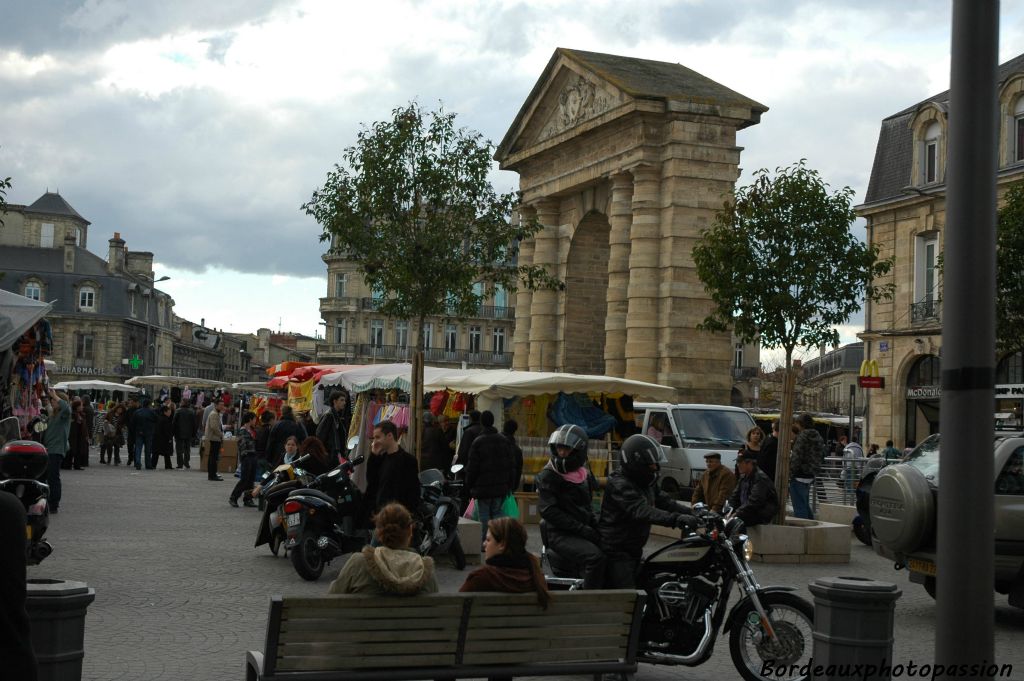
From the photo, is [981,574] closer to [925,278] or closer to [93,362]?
[925,278]

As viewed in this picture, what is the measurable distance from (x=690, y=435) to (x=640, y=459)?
17.7 m

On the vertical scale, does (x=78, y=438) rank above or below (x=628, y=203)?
below

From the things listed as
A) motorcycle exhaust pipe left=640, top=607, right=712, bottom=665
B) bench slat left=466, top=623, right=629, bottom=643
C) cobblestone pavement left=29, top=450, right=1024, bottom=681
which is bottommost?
cobblestone pavement left=29, top=450, right=1024, bottom=681

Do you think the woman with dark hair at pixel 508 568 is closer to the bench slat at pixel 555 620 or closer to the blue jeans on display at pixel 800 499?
the bench slat at pixel 555 620

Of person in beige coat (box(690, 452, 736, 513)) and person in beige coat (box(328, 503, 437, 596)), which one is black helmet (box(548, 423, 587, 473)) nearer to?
person in beige coat (box(328, 503, 437, 596))

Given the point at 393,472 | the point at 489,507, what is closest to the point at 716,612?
the point at 393,472

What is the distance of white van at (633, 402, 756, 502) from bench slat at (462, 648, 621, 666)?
1792 cm

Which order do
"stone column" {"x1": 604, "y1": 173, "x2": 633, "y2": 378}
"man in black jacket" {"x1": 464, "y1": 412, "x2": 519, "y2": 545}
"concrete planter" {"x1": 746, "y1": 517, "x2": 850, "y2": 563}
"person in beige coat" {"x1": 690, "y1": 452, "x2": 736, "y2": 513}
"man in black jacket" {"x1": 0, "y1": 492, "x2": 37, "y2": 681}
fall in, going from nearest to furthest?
"man in black jacket" {"x1": 0, "y1": 492, "x2": 37, "y2": 681}, "person in beige coat" {"x1": 690, "y1": 452, "x2": 736, "y2": 513}, "man in black jacket" {"x1": 464, "y1": 412, "x2": 519, "y2": 545}, "concrete planter" {"x1": 746, "y1": 517, "x2": 850, "y2": 563}, "stone column" {"x1": 604, "y1": 173, "x2": 633, "y2": 378}

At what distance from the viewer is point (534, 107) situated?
4209cm

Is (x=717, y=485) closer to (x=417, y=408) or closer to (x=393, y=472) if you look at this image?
(x=393, y=472)

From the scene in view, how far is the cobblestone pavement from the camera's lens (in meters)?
9.16

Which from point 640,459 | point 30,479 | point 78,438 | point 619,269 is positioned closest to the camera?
point 640,459

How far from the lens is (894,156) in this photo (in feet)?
137

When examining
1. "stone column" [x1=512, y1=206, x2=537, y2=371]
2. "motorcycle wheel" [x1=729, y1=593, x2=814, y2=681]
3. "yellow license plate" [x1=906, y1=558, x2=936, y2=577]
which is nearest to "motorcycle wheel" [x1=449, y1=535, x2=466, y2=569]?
"yellow license plate" [x1=906, y1=558, x2=936, y2=577]
